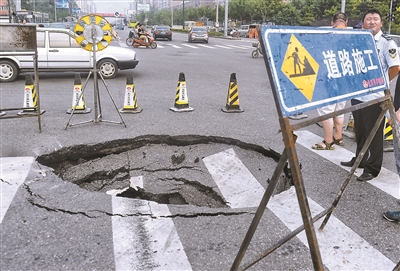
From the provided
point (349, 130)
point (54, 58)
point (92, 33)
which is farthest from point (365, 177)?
point (54, 58)

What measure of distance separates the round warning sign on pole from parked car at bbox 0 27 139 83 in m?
5.69

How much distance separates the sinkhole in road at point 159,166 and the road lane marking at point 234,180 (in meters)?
0.06

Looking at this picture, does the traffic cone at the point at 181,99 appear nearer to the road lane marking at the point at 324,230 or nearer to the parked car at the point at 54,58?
the road lane marking at the point at 324,230

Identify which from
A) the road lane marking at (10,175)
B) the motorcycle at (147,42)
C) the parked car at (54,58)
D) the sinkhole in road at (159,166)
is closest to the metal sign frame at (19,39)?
the road lane marking at (10,175)

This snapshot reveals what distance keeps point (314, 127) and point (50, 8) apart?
392ft

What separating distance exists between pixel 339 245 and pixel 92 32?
5375mm

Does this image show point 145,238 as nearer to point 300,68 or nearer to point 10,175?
point 300,68

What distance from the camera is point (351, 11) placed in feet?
167

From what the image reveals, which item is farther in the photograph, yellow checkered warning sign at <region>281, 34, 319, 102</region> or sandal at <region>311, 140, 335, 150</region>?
sandal at <region>311, 140, 335, 150</region>

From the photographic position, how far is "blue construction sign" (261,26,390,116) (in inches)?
94.7

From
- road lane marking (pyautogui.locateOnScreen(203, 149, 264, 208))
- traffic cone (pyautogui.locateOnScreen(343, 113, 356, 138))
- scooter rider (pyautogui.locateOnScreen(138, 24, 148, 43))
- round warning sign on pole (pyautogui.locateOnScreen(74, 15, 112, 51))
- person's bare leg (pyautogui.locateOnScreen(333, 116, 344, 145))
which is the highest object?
scooter rider (pyautogui.locateOnScreen(138, 24, 148, 43))

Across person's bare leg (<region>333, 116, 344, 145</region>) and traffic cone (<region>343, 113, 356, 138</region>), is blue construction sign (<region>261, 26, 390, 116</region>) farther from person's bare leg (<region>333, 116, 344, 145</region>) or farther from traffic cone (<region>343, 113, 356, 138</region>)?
traffic cone (<region>343, 113, 356, 138</region>)

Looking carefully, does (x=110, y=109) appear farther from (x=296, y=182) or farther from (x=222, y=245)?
(x=296, y=182)

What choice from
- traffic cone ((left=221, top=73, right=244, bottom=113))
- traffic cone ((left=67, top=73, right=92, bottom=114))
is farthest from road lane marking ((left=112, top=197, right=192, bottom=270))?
traffic cone ((left=221, top=73, right=244, bottom=113))
